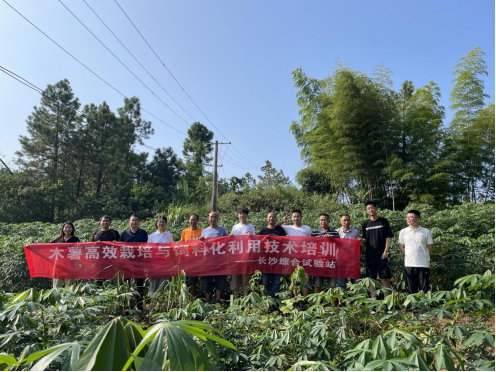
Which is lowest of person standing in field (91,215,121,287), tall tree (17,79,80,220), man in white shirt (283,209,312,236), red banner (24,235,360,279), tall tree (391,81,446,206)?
red banner (24,235,360,279)

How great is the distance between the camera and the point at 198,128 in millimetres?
30078

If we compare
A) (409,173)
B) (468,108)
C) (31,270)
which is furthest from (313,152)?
(31,270)

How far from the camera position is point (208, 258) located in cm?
433

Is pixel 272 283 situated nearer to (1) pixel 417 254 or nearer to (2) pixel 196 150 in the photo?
(1) pixel 417 254

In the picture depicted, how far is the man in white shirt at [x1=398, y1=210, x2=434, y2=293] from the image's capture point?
11.9ft

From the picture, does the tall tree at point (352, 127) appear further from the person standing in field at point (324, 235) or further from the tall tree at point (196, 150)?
the tall tree at point (196, 150)

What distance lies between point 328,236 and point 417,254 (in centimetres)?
100

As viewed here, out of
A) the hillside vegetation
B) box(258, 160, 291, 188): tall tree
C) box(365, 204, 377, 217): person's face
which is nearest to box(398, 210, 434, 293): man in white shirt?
box(365, 204, 377, 217): person's face

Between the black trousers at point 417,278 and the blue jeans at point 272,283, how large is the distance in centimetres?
→ 147

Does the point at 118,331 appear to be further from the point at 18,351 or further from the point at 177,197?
the point at 177,197

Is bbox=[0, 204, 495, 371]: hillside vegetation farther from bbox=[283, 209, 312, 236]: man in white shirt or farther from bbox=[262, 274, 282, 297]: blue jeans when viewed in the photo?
bbox=[283, 209, 312, 236]: man in white shirt

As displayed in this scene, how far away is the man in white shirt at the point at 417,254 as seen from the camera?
3.62m

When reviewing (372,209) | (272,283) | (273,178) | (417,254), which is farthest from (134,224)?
(273,178)

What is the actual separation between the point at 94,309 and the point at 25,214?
17.7 meters
